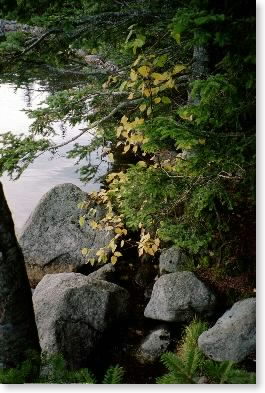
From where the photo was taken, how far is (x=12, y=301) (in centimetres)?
205

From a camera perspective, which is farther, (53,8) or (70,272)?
(70,272)

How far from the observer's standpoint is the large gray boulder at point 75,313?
9.48 feet

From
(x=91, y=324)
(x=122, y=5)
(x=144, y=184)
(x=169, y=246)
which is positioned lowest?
(x=91, y=324)

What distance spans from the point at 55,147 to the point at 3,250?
0.94 metres

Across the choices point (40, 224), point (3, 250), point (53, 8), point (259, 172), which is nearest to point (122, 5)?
point (53, 8)

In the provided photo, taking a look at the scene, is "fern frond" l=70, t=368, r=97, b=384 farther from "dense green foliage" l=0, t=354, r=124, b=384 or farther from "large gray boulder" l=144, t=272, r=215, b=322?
"large gray boulder" l=144, t=272, r=215, b=322

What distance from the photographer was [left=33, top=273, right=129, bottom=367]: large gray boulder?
2.89 metres

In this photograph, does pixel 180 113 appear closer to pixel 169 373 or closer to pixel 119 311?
pixel 169 373

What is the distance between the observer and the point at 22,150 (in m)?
2.47

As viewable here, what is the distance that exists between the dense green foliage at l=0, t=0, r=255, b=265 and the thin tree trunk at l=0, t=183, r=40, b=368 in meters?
0.57

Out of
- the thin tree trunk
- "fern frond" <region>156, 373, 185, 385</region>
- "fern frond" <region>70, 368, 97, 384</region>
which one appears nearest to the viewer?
"fern frond" <region>156, 373, 185, 385</region>

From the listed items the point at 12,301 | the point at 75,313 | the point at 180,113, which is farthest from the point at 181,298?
the point at 180,113

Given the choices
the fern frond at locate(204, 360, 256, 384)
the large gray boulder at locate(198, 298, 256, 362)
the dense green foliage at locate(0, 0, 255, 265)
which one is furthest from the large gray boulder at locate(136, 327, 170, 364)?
the fern frond at locate(204, 360, 256, 384)

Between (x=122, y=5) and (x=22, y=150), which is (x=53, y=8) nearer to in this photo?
(x=122, y=5)
